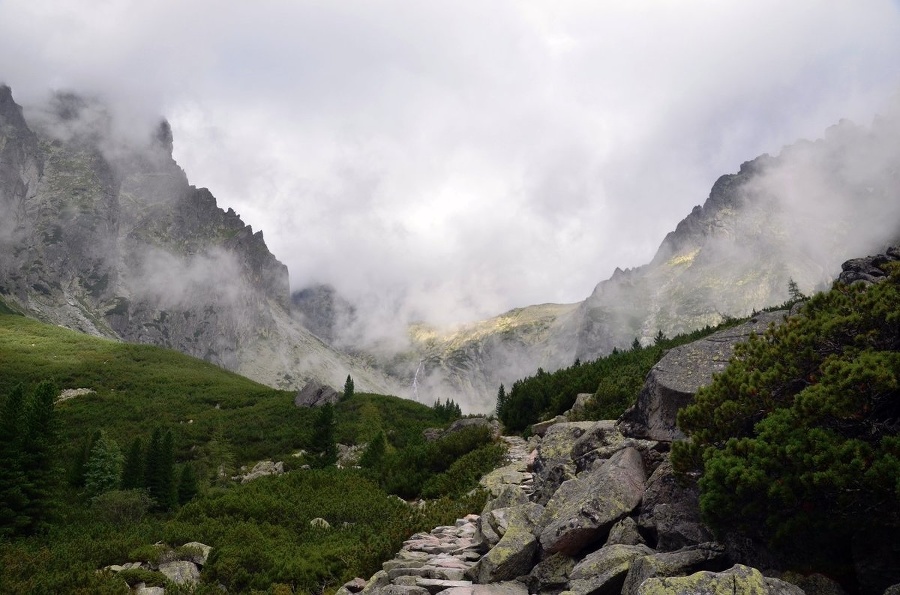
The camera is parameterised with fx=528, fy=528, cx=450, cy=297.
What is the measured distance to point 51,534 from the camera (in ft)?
67.6

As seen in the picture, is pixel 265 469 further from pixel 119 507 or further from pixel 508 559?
pixel 508 559

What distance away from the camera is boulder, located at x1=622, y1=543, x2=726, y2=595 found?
293 inches

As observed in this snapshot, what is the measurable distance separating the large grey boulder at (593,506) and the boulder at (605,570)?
842 millimetres

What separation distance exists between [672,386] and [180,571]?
14.1m

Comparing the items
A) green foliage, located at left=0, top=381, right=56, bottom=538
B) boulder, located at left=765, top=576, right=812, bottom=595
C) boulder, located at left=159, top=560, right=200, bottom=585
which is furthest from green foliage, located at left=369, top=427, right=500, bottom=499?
boulder, located at left=765, top=576, right=812, bottom=595

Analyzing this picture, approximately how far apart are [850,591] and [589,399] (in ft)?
62.8

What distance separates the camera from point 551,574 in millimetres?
9352

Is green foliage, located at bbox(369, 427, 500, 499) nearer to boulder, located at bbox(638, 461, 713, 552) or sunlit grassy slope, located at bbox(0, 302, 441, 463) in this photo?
boulder, located at bbox(638, 461, 713, 552)

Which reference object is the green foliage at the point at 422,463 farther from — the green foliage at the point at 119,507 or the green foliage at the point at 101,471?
the green foliage at the point at 101,471

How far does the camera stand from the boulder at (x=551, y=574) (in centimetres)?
913

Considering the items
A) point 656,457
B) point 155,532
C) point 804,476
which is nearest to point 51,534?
point 155,532

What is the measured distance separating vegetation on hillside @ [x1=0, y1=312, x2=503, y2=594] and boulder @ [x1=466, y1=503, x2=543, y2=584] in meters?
3.94

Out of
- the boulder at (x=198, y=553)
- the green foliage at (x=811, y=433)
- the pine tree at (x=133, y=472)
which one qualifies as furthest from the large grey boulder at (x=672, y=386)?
the pine tree at (x=133, y=472)

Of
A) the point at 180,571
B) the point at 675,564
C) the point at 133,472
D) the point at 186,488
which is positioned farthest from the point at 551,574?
the point at 186,488
